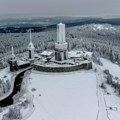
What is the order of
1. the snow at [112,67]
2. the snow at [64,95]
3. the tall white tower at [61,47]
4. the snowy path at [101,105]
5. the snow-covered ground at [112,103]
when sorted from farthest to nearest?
the tall white tower at [61,47], the snow at [112,67], the snow-covered ground at [112,103], the snow at [64,95], the snowy path at [101,105]

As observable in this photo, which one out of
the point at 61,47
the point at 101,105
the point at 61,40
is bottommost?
the point at 101,105

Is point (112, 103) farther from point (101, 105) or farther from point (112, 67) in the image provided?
point (112, 67)

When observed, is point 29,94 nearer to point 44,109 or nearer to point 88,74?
point 44,109

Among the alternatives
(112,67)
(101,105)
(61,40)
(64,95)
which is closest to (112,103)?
(101,105)

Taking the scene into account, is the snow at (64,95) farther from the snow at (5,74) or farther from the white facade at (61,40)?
the white facade at (61,40)

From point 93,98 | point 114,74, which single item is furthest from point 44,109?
point 114,74

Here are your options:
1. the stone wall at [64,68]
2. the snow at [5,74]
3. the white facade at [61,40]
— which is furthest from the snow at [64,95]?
the white facade at [61,40]

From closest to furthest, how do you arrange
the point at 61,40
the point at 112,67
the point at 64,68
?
the point at 64,68 → the point at 61,40 → the point at 112,67

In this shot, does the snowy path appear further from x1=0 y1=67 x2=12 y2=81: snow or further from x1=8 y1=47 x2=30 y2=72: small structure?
x1=8 y1=47 x2=30 y2=72: small structure
